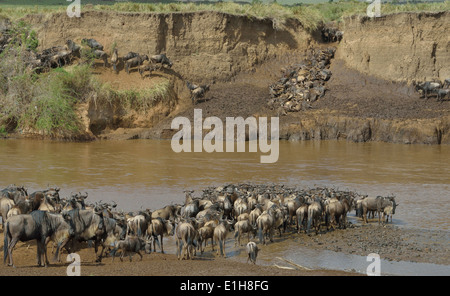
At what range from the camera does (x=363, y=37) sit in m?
Answer: 39.7

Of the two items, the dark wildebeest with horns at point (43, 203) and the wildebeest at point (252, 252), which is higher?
the dark wildebeest with horns at point (43, 203)

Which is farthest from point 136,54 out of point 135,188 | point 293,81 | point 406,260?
point 406,260

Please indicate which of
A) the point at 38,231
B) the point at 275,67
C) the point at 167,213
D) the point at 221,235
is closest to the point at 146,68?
the point at 275,67

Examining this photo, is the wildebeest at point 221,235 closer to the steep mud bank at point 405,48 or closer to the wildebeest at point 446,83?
the wildebeest at point 446,83

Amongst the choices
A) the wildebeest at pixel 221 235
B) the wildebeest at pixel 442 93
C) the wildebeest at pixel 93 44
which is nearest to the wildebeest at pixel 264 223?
the wildebeest at pixel 221 235

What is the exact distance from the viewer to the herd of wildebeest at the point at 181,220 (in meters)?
11.9

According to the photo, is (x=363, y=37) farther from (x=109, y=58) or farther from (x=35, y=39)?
(x=35, y=39)

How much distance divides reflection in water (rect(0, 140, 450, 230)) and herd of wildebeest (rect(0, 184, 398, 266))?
2008 millimetres

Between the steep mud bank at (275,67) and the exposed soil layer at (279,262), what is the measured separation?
59.1 feet

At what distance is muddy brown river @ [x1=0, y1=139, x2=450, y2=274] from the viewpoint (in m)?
18.7

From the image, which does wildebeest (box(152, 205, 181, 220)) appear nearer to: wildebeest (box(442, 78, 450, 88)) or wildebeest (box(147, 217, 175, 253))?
wildebeest (box(147, 217, 175, 253))

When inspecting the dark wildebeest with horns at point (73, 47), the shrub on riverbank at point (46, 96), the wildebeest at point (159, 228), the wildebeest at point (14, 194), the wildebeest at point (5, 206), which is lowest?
the wildebeest at point (159, 228)

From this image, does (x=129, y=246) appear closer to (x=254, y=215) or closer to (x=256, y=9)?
(x=254, y=215)

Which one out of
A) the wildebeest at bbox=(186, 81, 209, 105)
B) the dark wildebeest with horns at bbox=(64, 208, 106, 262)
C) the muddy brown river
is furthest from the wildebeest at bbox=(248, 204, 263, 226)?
the wildebeest at bbox=(186, 81, 209, 105)
